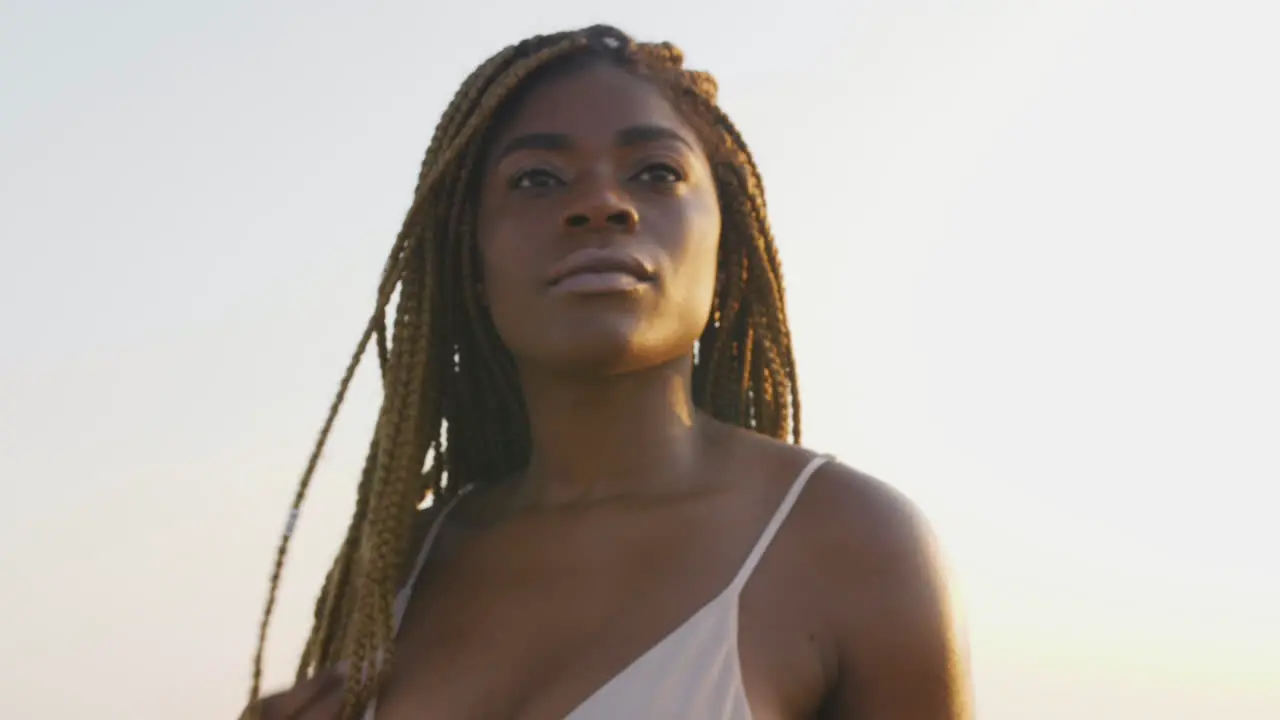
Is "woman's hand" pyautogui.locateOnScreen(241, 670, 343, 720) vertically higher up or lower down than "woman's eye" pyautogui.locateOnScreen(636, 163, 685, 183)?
lower down

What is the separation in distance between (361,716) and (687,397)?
0.87 m

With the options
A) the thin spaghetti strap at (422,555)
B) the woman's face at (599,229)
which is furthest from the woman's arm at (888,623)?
the thin spaghetti strap at (422,555)

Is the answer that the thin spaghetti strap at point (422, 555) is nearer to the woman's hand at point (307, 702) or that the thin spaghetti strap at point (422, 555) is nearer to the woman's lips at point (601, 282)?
the woman's hand at point (307, 702)

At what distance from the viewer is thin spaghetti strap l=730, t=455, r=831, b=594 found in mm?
3188

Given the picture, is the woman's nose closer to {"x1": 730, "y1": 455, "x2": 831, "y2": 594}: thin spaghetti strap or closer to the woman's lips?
the woman's lips

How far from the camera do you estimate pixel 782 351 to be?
156 inches

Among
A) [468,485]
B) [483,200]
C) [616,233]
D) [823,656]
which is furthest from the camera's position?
[468,485]

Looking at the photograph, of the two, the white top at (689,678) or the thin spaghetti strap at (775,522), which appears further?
the thin spaghetti strap at (775,522)

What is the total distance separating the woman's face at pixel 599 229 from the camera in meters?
3.43

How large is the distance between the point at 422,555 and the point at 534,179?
83 centimetres

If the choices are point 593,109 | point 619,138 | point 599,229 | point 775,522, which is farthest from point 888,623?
point 593,109

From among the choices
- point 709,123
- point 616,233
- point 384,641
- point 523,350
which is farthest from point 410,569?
point 709,123

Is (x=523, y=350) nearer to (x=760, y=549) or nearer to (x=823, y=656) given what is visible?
(x=760, y=549)

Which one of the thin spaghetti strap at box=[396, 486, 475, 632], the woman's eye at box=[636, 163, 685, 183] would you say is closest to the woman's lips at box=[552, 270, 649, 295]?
the woman's eye at box=[636, 163, 685, 183]
